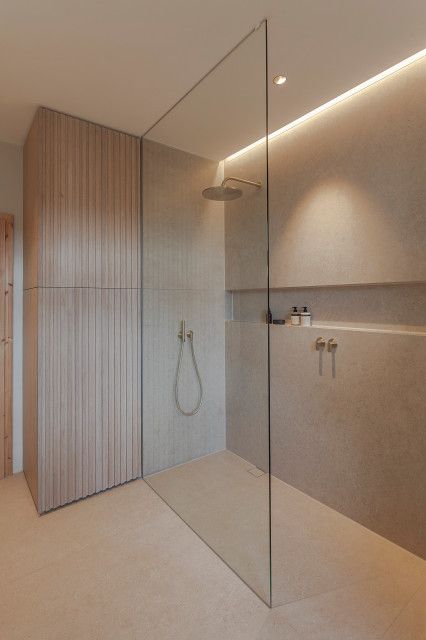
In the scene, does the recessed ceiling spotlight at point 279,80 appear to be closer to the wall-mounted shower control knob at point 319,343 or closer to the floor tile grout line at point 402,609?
the wall-mounted shower control knob at point 319,343

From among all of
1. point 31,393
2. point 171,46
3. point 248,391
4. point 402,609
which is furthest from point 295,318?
point 31,393

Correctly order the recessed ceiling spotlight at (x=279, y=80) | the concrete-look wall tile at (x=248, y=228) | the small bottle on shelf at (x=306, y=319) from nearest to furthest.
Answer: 1. the concrete-look wall tile at (x=248, y=228)
2. the recessed ceiling spotlight at (x=279, y=80)
3. the small bottle on shelf at (x=306, y=319)

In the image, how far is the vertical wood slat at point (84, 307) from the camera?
7.09 ft

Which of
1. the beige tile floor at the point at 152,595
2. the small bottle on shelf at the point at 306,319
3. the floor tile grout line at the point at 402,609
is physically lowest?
the floor tile grout line at the point at 402,609

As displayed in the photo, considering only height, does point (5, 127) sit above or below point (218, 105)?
above

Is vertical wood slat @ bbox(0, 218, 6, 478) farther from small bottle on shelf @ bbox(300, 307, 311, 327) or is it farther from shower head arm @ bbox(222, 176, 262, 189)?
small bottle on shelf @ bbox(300, 307, 311, 327)

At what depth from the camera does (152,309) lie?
96.2 inches

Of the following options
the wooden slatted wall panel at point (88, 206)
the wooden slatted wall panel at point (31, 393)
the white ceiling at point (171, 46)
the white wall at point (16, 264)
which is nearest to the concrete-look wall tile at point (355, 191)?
the white ceiling at point (171, 46)

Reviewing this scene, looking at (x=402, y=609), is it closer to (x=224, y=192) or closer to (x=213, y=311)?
(x=213, y=311)

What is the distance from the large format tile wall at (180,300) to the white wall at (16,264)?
1.05 meters

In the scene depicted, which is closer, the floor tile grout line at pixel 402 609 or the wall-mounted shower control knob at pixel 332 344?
the floor tile grout line at pixel 402 609

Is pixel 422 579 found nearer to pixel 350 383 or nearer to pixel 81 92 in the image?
pixel 350 383

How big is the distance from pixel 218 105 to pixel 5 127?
1.61 meters

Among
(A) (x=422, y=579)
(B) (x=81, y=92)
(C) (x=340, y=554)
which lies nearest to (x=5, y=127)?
(B) (x=81, y=92)
